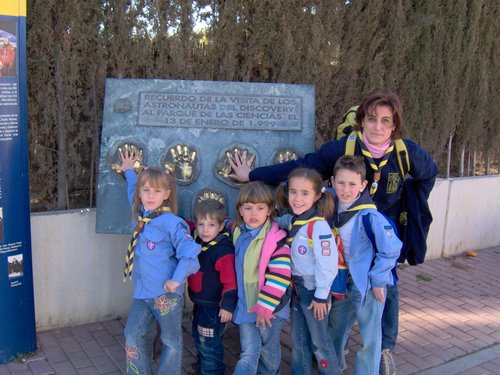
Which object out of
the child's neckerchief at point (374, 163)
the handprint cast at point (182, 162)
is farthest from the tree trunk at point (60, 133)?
the child's neckerchief at point (374, 163)

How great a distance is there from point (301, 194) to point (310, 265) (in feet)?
1.38

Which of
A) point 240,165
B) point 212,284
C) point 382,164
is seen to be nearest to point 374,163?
point 382,164

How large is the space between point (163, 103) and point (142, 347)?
1649 millimetres

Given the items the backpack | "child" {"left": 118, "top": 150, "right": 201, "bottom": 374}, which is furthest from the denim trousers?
"child" {"left": 118, "top": 150, "right": 201, "bottom": 374}

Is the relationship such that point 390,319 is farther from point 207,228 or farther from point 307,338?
point 207,228

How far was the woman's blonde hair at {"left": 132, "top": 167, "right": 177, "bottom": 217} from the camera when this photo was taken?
298 centimetres

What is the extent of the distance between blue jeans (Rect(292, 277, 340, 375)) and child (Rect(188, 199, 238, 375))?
0.40 metres

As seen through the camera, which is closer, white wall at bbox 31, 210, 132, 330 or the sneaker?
the sneaker

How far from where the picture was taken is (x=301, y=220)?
3.00 metres

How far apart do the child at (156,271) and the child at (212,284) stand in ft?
0.51

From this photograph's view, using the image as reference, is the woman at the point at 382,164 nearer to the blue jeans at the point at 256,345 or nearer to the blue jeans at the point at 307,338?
the blue jeans at the point at 307,338

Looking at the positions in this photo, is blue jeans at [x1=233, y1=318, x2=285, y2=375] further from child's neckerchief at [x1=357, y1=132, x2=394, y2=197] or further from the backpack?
child's neckerchief at [x1=357, y1=132, x2=394, y2=197]

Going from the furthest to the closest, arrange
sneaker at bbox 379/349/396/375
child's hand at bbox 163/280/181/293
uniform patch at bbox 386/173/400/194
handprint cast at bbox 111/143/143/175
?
handprint cast at bbox 111/143/143/175, sneaker at bbox 379/349/396/375, uniform patch at bbox 386/173/400/194, child's hand at bbox 163/280/181/293

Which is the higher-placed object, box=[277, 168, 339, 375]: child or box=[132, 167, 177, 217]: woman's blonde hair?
box=[132, 167, 177, 217]: woman's blonde hair
